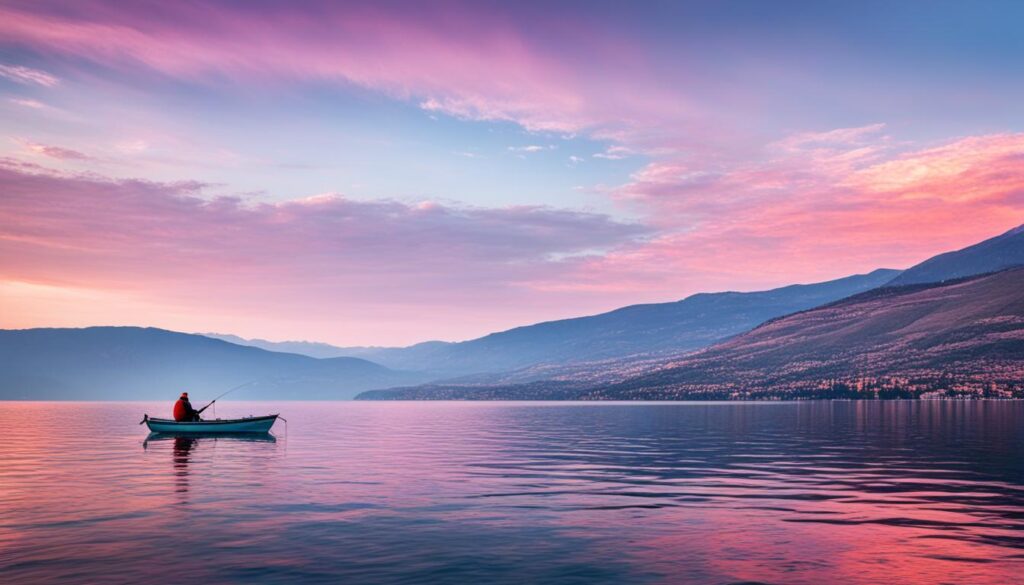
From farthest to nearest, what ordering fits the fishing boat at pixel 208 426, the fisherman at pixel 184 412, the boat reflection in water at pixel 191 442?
the fisherman at pixel 184 412, the fishing boat at pixel 208 426, the boat reflection in water at pixel 191 442

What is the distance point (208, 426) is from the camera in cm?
9488

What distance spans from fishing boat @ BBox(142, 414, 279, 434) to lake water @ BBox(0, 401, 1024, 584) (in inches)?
971

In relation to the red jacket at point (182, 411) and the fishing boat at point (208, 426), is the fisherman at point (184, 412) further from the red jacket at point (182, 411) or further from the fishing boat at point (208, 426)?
the fishing boat at point (208, 426)

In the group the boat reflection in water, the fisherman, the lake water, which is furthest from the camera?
the fisherman

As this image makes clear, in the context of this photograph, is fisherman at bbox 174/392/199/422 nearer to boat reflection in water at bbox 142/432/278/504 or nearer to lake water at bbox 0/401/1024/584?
boat reflection in water at bbox 142/432/278/504

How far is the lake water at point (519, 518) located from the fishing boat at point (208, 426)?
24.7m

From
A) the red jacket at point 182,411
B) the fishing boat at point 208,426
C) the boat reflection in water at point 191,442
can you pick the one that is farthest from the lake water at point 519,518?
the red jacket at point 182,411

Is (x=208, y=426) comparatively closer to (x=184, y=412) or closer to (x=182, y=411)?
(x=184, y=412)

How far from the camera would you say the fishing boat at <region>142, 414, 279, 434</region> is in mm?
94812

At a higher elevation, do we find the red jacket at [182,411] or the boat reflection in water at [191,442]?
the red jacket at [182,411]

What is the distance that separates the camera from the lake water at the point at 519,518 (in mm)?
26125

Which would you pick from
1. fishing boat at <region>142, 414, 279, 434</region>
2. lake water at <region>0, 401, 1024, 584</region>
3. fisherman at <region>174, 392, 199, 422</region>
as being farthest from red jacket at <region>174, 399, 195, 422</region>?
lake water at <region>0, 401, 1024, 584</region>

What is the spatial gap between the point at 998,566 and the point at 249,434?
293 feet

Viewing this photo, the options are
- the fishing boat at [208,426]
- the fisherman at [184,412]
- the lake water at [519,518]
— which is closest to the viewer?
the lake water at [519,518]
